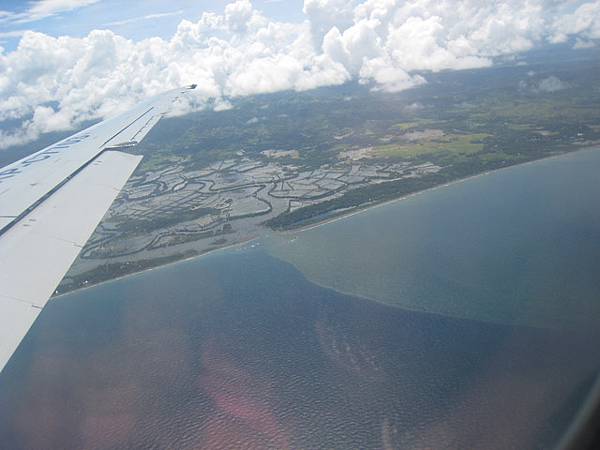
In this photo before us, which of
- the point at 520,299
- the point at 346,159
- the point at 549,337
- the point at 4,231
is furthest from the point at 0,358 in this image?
the point at 346,159

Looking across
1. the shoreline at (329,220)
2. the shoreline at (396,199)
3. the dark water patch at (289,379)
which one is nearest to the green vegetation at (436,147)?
the shoreline at (396,199)

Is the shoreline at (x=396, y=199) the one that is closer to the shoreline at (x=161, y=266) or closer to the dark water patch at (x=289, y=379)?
the shoreline at (x=161, y=266)

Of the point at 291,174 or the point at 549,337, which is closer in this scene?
the point at 549,337

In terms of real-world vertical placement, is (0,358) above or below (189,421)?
above

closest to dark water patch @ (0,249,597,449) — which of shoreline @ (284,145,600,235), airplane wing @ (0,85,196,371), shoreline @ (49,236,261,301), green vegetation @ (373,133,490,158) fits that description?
shoreline @ (49,236,261,301)

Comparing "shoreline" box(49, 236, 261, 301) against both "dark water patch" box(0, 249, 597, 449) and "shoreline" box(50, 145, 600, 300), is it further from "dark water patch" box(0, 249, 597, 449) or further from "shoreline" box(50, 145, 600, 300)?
"dark water patch" box(0, 249, 597, 449)

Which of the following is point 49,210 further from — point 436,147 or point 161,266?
point 436,147

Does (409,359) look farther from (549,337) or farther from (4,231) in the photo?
(4,231)
